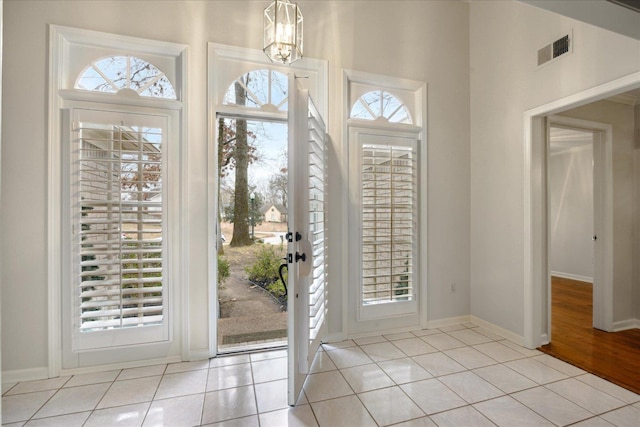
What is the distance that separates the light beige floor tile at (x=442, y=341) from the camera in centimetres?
309

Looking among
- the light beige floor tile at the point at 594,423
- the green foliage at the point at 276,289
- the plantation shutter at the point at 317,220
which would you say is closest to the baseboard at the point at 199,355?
the green foliage at the point at 276,289

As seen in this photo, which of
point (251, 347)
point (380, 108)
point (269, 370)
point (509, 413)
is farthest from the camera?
point (380, 108)

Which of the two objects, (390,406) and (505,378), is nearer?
(390,406)

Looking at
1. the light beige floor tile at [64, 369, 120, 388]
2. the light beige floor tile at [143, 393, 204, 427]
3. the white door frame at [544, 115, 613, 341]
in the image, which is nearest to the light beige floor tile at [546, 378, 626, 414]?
the white door frame at [544, 115, 613, 341]

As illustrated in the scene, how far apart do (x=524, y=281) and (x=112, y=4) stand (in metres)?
4.31

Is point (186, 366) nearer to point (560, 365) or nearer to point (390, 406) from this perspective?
point (390, 406)

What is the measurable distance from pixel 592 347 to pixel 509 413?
1.59 m

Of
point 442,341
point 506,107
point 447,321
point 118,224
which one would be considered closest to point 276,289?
point 118,224

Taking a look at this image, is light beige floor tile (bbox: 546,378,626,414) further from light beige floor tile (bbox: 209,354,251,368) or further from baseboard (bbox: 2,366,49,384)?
baseboard (bbox: 2,366,49,384)

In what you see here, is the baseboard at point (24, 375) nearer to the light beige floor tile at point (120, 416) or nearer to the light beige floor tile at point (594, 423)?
the light beige floor tile at point (120, 416)

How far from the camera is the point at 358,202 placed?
10.7 ft

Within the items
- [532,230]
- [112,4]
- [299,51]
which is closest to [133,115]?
[112,4]

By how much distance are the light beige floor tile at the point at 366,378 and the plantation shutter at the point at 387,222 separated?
2.36 ft

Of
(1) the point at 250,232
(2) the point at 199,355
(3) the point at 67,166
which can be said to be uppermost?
(3) the point at 67,166
